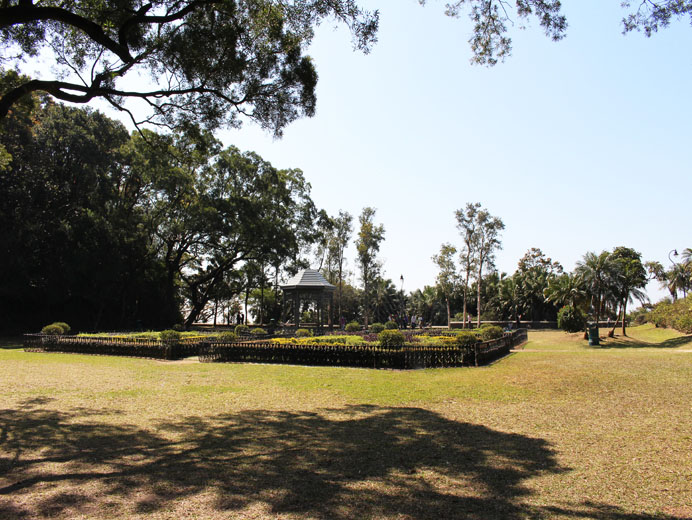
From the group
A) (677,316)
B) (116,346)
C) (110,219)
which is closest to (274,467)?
(116,346)

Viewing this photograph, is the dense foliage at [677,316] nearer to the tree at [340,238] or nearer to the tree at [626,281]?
the tree at [626,281]

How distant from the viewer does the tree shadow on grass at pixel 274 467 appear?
14.7 ft

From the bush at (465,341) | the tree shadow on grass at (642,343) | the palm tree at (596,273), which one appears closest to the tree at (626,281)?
the palm tree at (596,273)

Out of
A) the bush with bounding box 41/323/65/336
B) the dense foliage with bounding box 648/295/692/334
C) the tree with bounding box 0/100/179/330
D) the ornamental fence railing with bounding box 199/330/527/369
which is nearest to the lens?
the ornamental fence railing with bounding box 199/330/527/369

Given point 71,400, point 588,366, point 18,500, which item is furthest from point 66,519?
point 588,366

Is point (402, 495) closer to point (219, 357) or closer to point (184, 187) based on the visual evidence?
point (219, 357)

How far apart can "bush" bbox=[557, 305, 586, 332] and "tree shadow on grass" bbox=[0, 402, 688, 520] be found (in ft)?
89.4

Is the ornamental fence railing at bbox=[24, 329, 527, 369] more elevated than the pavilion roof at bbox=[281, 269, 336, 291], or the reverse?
the pavilion roof at bbox=[281, 269, 336, 291]

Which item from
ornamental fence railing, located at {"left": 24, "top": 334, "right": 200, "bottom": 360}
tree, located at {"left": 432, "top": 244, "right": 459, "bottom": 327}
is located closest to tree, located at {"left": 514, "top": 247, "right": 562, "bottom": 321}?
tree, located at {"left": 432, "top": 244, "right": 459, "bottom": 327}

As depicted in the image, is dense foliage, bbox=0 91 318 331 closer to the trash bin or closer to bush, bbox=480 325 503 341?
bush, bbox=480 325 503 341

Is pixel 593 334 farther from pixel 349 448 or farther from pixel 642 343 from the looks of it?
pixel 349 448

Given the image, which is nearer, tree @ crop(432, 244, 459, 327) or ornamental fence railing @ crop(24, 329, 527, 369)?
ornamental fence railing @ crop(24, 329, 527, 369)

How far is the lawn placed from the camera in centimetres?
455

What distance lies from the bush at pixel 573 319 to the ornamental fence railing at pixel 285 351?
11.1m
